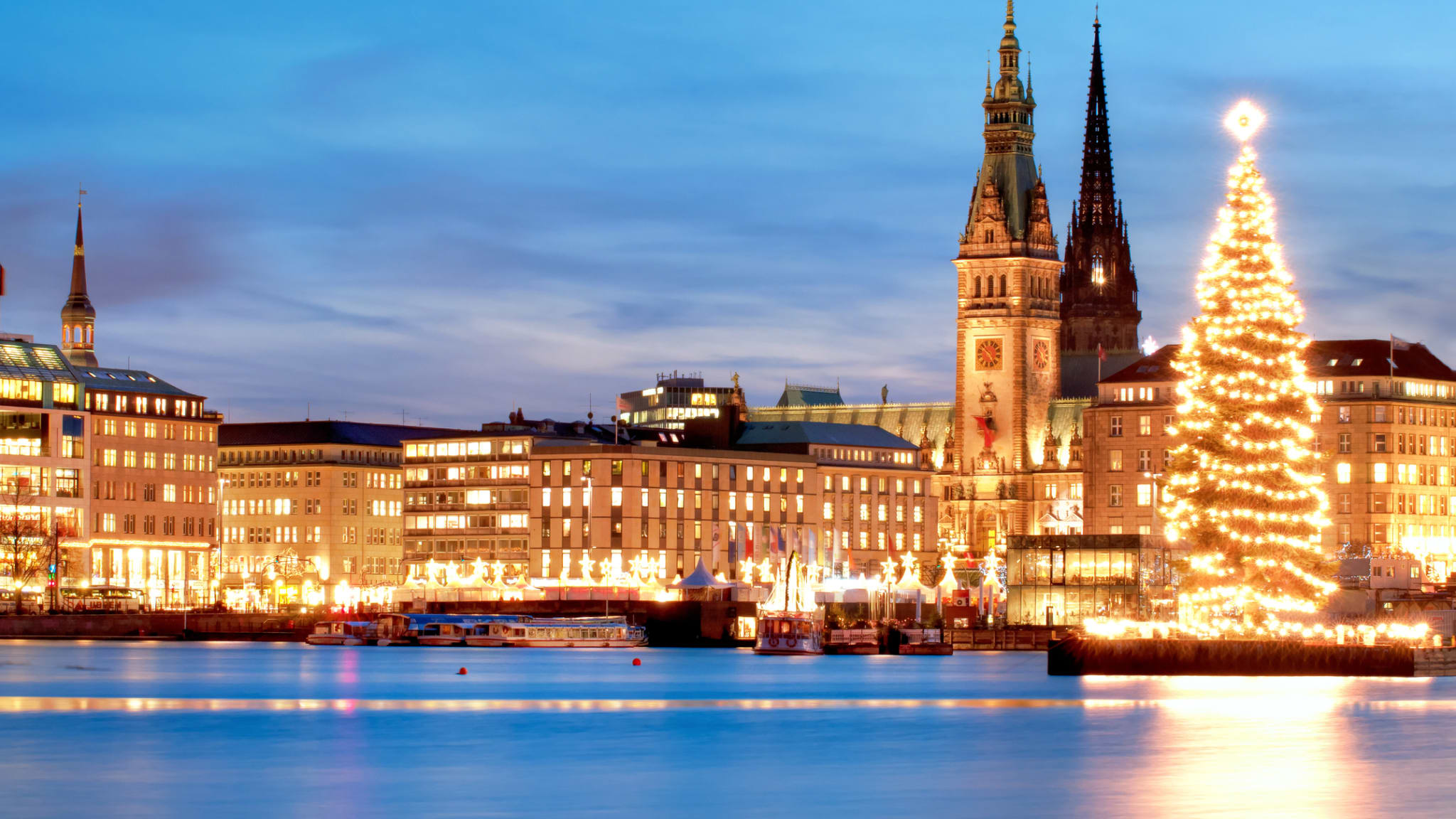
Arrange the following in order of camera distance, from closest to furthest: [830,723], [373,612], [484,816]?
[484,816]
[830,723]
[373,612]

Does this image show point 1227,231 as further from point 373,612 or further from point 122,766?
point 373,612

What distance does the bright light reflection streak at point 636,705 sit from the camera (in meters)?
78.8

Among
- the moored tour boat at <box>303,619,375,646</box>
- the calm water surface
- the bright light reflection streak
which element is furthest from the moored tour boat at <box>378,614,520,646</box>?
the bright light reflection streak

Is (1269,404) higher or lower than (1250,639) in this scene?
higher

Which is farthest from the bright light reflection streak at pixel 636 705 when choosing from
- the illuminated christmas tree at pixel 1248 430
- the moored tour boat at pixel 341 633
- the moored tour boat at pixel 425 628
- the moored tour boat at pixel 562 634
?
the moored tour boat at pixel 425 628

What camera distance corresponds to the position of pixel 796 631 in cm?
15275

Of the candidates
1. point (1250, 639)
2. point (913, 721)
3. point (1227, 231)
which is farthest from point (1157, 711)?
point (1227, 231)

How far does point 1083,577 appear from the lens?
16750 cm

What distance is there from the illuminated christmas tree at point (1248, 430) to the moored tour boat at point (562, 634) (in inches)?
3328

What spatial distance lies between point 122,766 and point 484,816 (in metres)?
14.3

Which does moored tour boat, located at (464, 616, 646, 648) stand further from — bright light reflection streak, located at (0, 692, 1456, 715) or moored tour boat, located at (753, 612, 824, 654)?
bright light reflection streak, located at (0, 692, 1456, 715)

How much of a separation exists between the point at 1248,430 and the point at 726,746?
34.1 metres

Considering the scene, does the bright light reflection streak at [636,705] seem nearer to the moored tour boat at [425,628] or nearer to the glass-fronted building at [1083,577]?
the glass-fronted building at [1083,577]

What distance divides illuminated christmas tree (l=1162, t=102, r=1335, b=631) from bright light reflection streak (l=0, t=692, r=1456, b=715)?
25.0 feet
